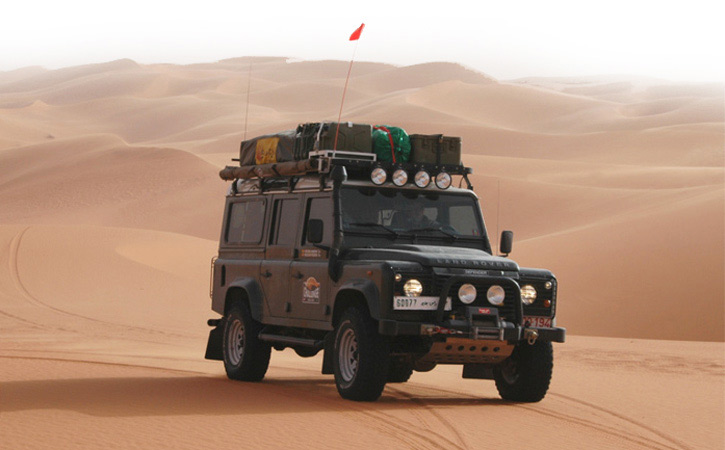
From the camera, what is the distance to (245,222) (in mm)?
15203

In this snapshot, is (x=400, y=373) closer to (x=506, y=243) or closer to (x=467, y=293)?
(x=506, y=243)

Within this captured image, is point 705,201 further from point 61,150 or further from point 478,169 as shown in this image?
point 61,150

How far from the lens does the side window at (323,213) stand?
12812 mm

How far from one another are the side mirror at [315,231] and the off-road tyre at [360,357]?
826 millimetres

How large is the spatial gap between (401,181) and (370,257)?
1.08m

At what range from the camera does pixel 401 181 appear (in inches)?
508

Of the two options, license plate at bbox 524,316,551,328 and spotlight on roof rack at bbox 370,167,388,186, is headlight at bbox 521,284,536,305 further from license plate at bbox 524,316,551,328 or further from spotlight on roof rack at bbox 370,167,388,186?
spotlight on roof rack at bbox 370,167,388,186

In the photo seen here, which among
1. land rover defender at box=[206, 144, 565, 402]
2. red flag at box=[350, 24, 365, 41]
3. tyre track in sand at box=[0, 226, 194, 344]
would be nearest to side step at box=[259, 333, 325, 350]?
land rover defender at box=[206, 144, 565, 402]

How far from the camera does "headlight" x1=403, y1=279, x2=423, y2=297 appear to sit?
11617mm

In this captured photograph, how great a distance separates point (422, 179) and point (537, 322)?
6.76 feet

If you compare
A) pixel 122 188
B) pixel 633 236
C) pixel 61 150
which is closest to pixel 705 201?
pixel 633 236

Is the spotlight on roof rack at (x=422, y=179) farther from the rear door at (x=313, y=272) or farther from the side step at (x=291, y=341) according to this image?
the side step at (x=291, y=341)

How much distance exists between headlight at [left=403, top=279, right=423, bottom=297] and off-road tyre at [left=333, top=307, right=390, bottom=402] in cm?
54

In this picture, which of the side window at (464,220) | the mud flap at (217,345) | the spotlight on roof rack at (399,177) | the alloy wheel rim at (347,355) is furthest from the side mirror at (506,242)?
the mud flap at (217,345)
